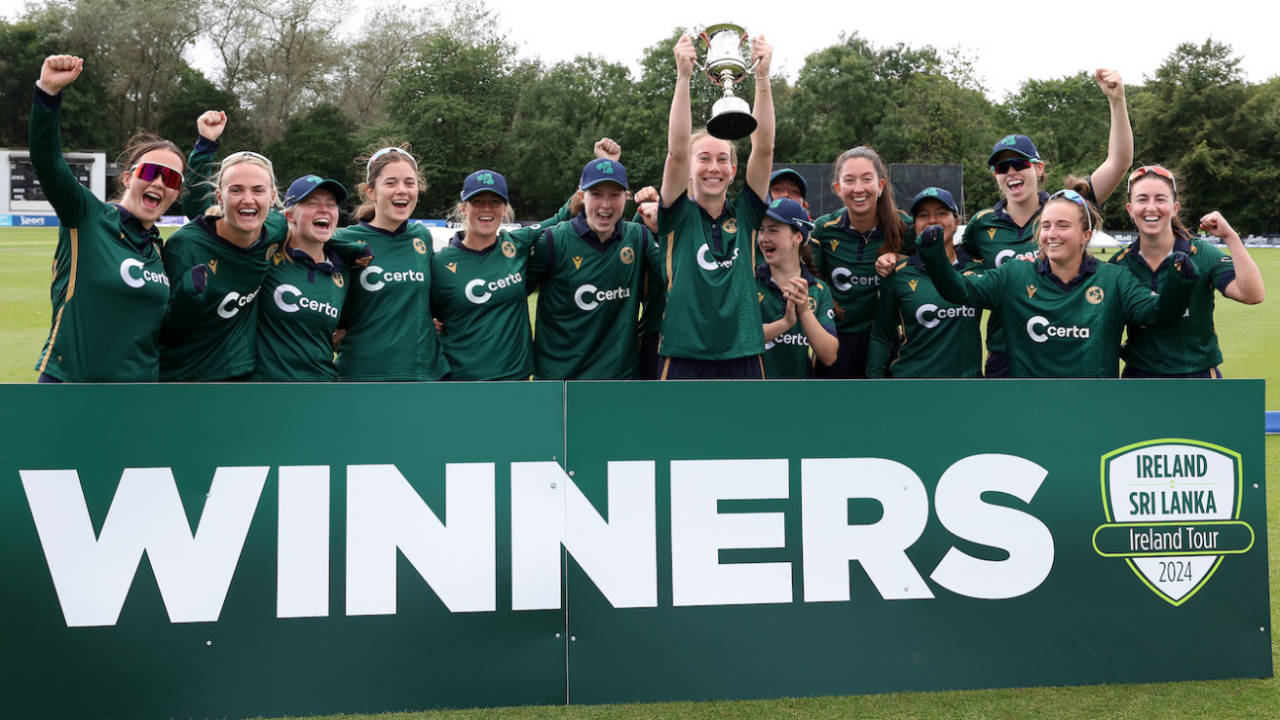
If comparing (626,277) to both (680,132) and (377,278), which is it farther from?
(377,278)

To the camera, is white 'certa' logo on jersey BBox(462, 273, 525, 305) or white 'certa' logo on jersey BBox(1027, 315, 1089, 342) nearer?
white 'certa' logo on jersey BBox(1027, 315, 1089, 342)

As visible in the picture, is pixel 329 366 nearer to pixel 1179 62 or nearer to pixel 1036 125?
pixel 1036 125

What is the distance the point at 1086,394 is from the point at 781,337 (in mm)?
1755

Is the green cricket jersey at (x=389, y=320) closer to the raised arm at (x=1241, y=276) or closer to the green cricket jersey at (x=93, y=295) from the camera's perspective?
the green cricket jersey at (x=93, y=295)

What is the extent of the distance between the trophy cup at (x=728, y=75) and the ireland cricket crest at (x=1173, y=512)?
2.03 m

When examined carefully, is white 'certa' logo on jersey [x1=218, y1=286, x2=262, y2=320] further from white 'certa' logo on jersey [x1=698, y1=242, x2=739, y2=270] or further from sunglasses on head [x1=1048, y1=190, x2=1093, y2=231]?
sunglasses on head [x1=1048, y1=190, x2=1093, y2=231]

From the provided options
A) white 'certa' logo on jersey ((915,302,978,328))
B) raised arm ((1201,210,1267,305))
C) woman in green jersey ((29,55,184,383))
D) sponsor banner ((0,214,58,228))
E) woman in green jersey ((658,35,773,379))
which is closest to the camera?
woman in green jersey ((29,55,184,383))

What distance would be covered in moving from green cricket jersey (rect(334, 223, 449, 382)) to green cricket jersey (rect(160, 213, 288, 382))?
459 mm

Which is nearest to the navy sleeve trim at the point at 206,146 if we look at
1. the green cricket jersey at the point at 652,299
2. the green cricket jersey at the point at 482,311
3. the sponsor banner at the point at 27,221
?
the green cricket jersey at the point at 482,311

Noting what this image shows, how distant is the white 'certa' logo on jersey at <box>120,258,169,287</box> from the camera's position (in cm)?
409

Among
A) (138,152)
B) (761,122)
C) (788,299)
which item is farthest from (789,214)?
(138,152)

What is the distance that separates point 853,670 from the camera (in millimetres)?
3725

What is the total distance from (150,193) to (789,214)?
3038mm

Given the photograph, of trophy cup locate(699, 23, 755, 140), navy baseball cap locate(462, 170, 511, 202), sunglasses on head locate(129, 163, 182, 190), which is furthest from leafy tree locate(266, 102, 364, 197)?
trophy cup locate(699, 23, 755, 140)
